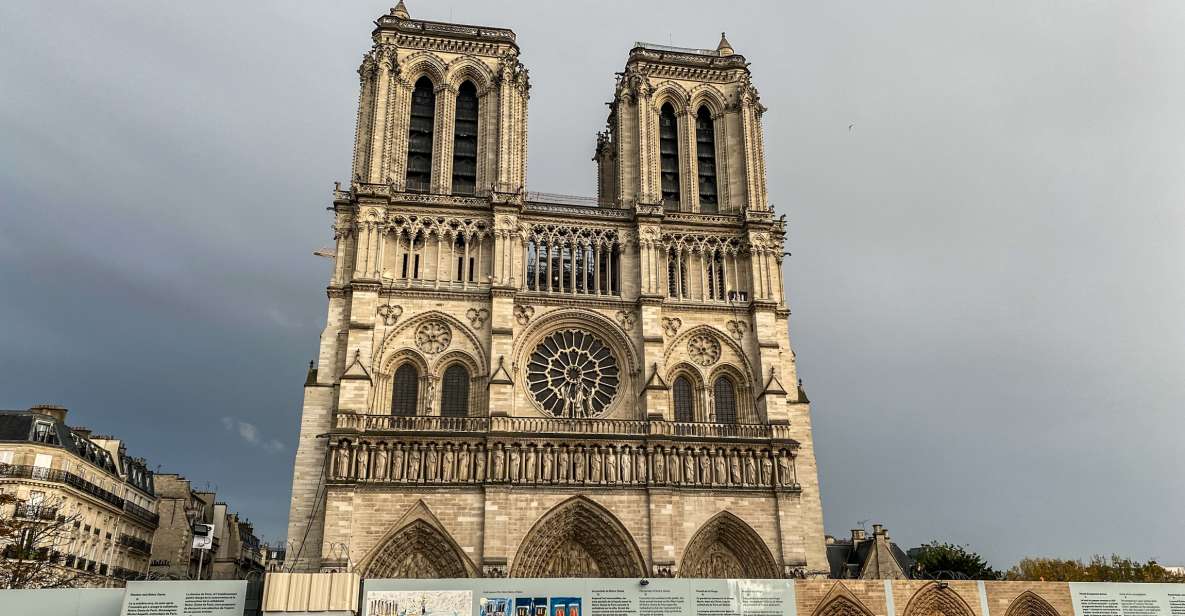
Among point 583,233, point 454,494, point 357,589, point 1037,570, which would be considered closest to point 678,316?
point 583,233

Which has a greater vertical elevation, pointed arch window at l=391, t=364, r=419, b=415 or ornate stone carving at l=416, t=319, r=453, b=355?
ornate stone carving at l=416, t=319, r=453, b=355

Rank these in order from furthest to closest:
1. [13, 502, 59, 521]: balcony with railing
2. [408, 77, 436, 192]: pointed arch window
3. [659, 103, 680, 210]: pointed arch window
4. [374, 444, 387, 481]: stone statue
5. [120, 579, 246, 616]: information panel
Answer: [659, 103, 680, 210]: pointed arch window
[408, 77, 436, 192]: pointed arch window
[374, 444, 387, 481]: stone statue
[13, 502, 59, 521]: balcony with railing
[120, 579, 246, 616]: information panel

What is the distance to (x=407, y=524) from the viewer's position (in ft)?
96.1

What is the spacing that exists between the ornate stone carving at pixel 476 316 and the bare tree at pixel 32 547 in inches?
575

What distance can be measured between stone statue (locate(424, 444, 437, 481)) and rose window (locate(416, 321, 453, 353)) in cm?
421

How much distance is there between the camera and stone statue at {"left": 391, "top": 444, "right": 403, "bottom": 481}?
29859 mm

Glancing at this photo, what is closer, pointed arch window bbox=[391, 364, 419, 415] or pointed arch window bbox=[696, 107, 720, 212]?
pointed arch window bbox=[391, 364, 419, 415]

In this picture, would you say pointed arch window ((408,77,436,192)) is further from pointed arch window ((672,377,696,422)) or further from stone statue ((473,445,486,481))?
pointed arch window ((672,377,696,422))

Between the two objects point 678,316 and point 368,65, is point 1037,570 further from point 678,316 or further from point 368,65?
point 368,65

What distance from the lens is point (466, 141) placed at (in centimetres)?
3778

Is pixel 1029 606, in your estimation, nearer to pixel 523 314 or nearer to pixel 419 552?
pixel 419 552

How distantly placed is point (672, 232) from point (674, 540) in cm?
1286

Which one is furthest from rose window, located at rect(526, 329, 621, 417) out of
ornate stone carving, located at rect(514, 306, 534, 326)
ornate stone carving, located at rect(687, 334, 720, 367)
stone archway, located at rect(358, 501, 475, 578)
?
stone archway, located at rect(358, 501, 475, 578)

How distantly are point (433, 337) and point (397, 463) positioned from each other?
A: 5372 millimetres
